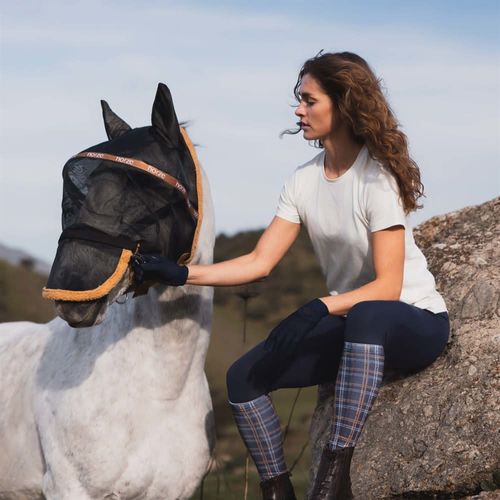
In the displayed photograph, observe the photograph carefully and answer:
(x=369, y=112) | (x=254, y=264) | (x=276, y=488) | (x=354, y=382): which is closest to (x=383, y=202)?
(x=369, y=112)

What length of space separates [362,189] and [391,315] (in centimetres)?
63

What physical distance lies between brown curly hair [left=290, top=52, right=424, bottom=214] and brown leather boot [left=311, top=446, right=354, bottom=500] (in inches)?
48.6

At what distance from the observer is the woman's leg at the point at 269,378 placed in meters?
4.73

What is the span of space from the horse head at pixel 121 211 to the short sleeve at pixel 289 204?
2.08 feet

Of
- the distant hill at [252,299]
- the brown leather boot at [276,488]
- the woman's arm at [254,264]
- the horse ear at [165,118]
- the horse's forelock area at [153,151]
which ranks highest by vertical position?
the distant hill at [252,299]

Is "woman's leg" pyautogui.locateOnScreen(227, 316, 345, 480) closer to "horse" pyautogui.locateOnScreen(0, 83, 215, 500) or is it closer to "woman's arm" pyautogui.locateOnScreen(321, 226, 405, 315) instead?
"horse" pyautogui.locateOnScreen(0, 83, 215, 500)

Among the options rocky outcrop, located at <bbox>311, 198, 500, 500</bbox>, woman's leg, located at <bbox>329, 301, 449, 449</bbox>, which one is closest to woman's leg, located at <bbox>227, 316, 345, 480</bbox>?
woman's leg, located at <bbox>329, 301, 449, 449</bbox>

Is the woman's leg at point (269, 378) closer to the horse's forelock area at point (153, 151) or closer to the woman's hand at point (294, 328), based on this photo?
the woman's hand at point (294, 328)

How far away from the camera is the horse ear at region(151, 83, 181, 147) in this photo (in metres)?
4.22

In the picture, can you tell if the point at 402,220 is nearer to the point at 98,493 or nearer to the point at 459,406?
the point at 459,406

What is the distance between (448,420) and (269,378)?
0.95 metres

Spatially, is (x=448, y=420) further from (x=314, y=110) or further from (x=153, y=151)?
(x=153, y=151)

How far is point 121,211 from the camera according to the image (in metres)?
4.20

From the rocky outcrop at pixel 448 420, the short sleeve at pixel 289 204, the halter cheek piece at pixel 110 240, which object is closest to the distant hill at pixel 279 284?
the rocky outcrop at pixel 448 420
